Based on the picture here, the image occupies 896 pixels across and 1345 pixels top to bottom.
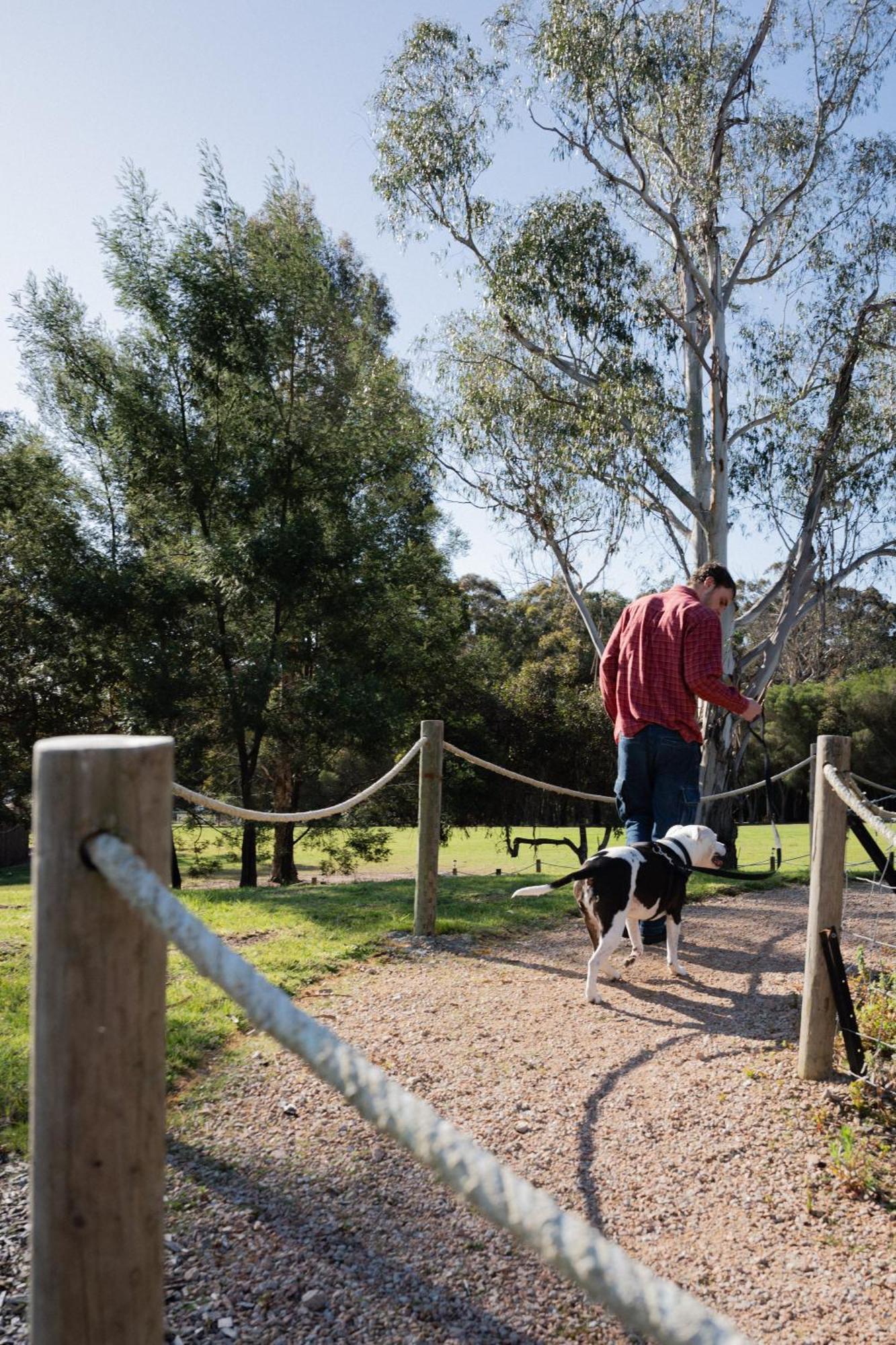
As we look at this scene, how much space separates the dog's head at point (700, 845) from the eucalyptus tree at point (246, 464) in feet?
29.7

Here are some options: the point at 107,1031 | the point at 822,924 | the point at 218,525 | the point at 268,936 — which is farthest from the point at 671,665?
the point at 218,525

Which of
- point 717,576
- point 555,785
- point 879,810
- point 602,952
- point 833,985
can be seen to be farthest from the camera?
point 555,785

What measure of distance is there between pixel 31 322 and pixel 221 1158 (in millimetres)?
13981

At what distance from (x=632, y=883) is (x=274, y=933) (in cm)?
256

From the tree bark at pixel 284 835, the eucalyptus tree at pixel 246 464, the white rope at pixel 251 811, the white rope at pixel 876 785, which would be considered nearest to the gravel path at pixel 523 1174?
the white rope at pixel 251 811

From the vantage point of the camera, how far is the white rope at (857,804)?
2.95 metres

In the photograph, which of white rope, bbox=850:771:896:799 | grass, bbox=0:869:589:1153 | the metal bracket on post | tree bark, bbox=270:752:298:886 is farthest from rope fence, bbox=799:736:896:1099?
tree bark, bbox=270:752:298:886

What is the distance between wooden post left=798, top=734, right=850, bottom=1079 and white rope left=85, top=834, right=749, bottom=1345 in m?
2.65

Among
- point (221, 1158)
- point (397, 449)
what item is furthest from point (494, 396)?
point (221, 1158)

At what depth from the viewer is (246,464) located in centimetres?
1448

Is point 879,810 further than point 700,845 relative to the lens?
No

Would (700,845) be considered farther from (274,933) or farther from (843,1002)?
(274,933)

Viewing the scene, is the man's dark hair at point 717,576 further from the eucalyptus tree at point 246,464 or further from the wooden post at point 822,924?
the eucalyptus tree at point 246,464

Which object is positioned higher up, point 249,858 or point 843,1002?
point 843,1002
